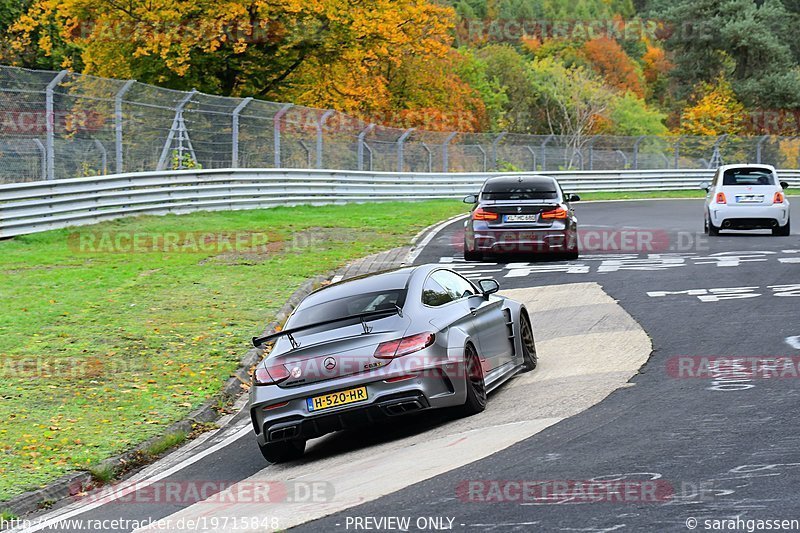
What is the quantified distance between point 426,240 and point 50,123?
786 cm

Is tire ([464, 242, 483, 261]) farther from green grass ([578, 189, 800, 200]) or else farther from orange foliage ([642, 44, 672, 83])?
orange foliage ([642, 44, 672, 83])

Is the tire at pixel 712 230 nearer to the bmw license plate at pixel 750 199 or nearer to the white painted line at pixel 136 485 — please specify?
the bmw license plate at pixel 750 199

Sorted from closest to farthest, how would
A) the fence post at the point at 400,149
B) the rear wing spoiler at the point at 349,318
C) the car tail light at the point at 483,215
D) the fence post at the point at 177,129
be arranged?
the rear wing spoiler at the point at 349,318 → the car tail light at the point at 483,215 → the fence post at the point at 177,129 → the fence post at the point at 400,149

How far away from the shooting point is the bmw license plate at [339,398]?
28.9 ft

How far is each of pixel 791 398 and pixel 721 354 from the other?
6.97ft

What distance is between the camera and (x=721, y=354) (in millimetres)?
11203

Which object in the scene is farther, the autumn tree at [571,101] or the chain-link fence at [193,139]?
the autumn tree at [571,101]

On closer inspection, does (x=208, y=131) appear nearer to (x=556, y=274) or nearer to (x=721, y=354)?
(x=556, y=274)

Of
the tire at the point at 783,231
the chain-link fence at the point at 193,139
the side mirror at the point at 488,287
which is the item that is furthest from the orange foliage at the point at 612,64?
the side mirror at the point at 488,287

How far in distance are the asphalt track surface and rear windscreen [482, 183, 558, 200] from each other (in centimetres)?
A: 513

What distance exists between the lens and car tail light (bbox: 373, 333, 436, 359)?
8930mm

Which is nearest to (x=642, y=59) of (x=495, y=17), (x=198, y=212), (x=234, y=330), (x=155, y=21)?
(x=495, y=17)

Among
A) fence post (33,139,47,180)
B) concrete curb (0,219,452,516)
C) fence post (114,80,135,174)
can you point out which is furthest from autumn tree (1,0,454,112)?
concrete curb (0,219,452,516)

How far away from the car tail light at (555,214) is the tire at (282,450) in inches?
457
